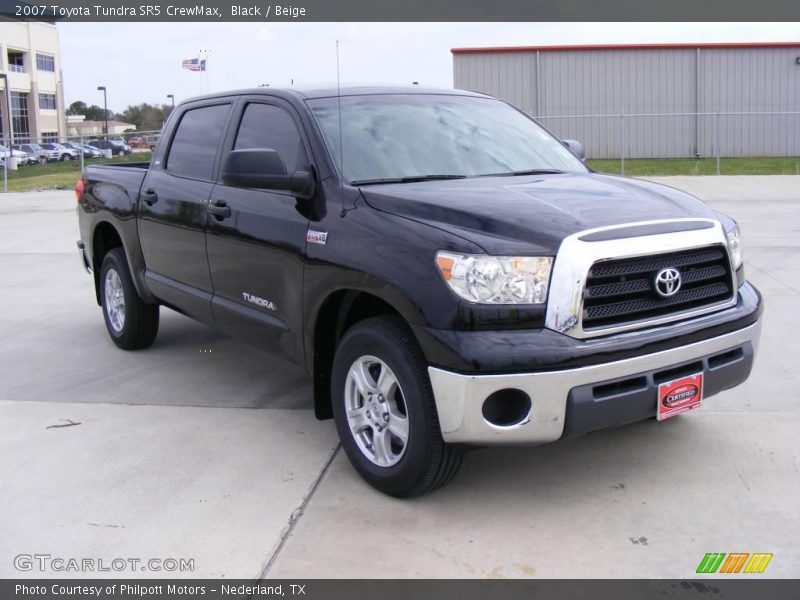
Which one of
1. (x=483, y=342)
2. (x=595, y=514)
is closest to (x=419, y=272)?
(x=483, y=342)

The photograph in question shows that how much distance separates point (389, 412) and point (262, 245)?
129 centimetres

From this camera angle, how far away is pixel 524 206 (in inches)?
148

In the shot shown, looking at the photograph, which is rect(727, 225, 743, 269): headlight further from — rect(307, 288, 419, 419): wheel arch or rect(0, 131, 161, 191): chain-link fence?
rect(0, 131, 161, 191): chain-link fence

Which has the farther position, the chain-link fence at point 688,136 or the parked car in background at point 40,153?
the parked car in background at point 40,153

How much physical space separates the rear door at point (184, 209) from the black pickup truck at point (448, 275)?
0.10 ft

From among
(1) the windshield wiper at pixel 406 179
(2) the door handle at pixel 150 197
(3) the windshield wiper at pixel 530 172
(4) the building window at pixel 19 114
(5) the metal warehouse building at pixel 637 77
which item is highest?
(4) the building window at pixel 19 114

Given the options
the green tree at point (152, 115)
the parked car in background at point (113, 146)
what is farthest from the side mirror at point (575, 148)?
the parked car in background at point (113, 146)

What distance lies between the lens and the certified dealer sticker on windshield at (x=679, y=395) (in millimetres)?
3648

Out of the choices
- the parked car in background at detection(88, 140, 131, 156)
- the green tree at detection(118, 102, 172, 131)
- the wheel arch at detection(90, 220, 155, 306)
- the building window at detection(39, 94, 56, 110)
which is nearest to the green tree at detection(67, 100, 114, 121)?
the building window at detection(39, 94, 56, 110)

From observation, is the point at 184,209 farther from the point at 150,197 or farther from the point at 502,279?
the point at 502,279

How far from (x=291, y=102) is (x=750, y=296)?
101 inches

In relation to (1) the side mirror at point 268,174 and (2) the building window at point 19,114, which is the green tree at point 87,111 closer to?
(2) the building window at point 19,114

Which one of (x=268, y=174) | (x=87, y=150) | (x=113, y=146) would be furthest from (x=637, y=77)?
(x=268, y=174)

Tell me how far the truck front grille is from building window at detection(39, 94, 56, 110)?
91.3 meters
